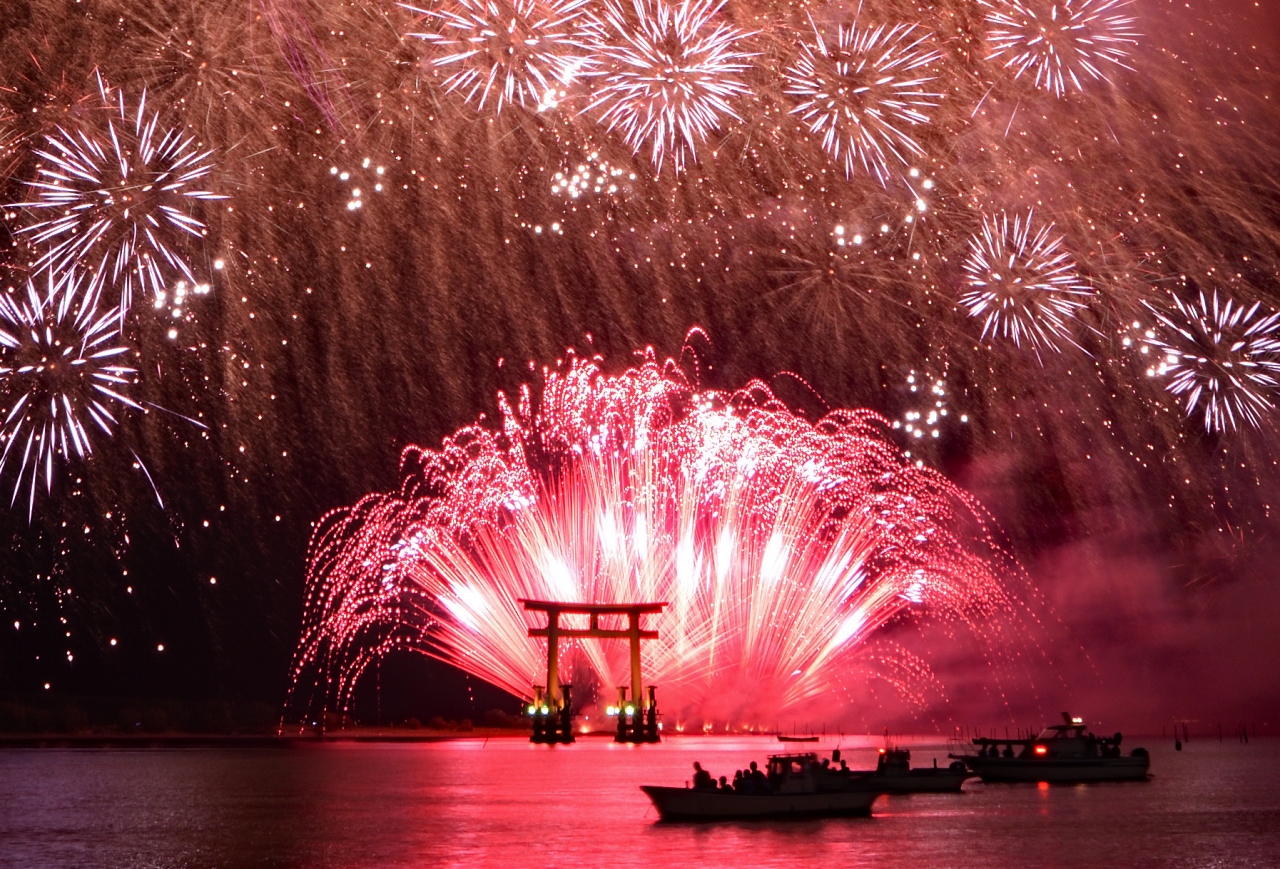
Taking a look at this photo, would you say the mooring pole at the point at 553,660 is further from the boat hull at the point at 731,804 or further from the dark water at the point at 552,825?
the boat hull at the point at 731,804

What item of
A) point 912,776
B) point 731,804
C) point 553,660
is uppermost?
point 553,660

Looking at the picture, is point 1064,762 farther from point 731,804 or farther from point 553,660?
point 553,660

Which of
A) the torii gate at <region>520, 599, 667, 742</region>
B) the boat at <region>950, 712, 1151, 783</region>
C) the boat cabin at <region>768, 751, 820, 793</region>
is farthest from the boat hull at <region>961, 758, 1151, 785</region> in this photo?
the torii gate at <region>520, 599, 667, 742</region>

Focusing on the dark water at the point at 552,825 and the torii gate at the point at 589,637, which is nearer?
the dark water at the point at 552,825

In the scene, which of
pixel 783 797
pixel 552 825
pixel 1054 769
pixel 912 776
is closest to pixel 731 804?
pixel 783 797

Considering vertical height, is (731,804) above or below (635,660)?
below

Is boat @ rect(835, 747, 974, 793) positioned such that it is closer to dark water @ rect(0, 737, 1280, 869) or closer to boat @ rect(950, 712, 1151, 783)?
dark water @ rect(0, 737, 1280, 869)

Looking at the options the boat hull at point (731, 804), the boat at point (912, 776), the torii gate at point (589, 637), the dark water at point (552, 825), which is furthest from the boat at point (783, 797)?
the torii gate at point (589, 637)
